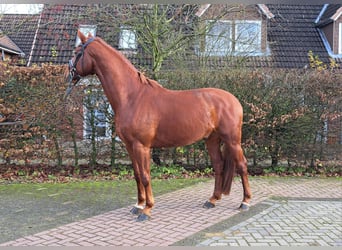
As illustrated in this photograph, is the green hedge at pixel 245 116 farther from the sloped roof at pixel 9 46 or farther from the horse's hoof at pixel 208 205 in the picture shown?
the sloped roof at pixel 9 46

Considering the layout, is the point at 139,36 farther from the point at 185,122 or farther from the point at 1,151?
the point at 185,122

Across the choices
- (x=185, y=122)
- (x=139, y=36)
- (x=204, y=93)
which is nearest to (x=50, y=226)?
(x=185, y=122)

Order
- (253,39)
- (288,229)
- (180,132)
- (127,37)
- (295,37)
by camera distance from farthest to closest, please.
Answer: (295,37) < (253,39) < (127,37) < (180,132) < (288,229)

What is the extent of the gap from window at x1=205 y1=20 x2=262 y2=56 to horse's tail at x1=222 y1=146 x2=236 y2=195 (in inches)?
322

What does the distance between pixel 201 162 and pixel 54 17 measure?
6684 mm

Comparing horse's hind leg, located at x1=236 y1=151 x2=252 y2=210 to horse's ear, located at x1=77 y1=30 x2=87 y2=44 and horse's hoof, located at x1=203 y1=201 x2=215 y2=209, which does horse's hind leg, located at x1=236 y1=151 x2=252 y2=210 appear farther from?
horse's ear, located at x1=77 y1=30 x2=87 y2=44

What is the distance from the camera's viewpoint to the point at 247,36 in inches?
566

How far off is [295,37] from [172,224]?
48.4 feet

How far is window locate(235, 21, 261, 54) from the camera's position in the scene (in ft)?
45.3

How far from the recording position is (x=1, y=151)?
26.1 ft

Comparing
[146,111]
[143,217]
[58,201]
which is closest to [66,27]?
[58,201]

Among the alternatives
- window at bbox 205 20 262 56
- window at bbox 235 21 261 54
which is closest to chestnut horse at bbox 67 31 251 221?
window at bbox 205 20 262 56

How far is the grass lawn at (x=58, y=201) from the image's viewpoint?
4.55m

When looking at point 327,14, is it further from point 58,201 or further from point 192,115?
point 58,201
